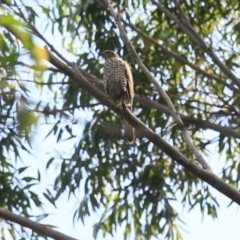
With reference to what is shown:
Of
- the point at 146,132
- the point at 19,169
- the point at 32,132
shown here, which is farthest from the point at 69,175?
the point at 32,132

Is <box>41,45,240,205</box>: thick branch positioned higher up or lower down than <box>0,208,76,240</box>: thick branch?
higher up

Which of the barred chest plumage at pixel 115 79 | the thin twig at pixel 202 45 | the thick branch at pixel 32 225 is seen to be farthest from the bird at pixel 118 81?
the thick branch at pixel 32 225

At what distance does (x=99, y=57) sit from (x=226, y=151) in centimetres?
147

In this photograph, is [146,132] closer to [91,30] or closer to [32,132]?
[32,132]

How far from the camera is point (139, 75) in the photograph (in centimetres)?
683

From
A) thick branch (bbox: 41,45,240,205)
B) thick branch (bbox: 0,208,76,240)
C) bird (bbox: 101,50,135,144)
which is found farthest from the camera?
bird (bbox: 101,50,135,144)

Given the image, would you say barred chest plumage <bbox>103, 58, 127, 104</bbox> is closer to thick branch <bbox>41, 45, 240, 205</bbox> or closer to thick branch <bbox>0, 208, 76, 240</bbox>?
thick branch <bbox>41, 45, 240, 205</bbox>

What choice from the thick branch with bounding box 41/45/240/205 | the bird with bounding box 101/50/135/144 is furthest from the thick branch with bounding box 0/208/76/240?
the bird with bounding box 101/50/135/144

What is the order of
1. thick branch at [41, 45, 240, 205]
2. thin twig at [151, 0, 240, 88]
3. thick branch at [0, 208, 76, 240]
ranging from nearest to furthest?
thick branch at [0, 208, 76, 240] → thick branch at [41, 45, 240, 205] → thin twig at [151, 0, 240, 88]

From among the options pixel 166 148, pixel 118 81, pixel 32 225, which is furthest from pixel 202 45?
pixel 32 225

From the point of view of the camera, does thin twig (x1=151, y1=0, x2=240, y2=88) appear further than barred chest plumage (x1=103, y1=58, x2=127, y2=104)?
Yes

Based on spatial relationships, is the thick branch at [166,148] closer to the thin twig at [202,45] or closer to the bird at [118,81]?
the bird at [118,81]

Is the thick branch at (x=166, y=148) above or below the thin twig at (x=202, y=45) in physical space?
below

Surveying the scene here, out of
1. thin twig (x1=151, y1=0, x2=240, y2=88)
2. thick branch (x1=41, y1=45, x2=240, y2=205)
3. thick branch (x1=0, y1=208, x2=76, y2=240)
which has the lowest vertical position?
thick branch (x1=0, y1=208, x2=76, y2=240)
